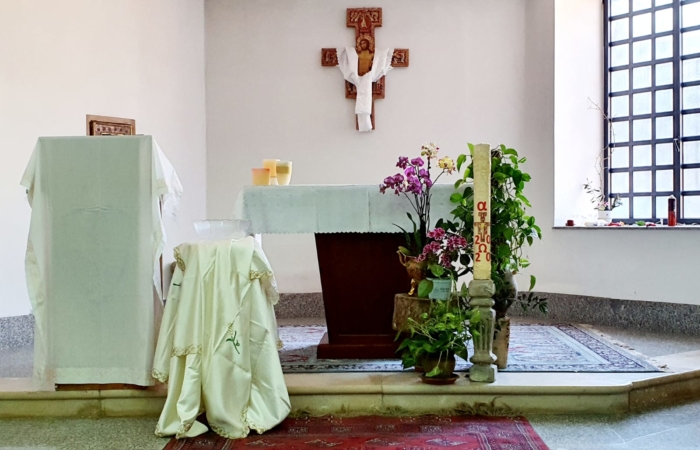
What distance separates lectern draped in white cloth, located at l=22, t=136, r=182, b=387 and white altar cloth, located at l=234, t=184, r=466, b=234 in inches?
31.9

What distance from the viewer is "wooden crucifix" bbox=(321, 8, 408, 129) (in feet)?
21.6

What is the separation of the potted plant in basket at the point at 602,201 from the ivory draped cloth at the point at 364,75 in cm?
205

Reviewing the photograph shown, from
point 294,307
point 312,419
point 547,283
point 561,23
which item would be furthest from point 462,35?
point 312,419

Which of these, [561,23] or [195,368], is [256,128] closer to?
[561,23]

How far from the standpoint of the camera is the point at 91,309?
3521 millimetres

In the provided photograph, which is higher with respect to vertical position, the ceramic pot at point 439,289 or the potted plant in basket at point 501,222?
the potted plant in basket at point 501,222

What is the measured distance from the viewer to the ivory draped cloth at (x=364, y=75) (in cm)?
650

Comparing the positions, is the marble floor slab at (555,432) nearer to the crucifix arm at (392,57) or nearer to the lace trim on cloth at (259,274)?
the lace trim on cloth at (259,274)

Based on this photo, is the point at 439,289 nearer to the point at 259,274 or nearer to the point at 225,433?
the point at 259,274

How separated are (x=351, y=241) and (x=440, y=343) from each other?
3.23 ft

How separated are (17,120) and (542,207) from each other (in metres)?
4.30

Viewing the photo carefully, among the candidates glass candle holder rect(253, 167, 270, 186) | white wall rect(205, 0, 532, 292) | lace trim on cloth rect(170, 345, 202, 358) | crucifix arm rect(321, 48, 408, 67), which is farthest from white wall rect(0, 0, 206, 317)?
lace trim on cloth rect(170, 345, 202, 358)

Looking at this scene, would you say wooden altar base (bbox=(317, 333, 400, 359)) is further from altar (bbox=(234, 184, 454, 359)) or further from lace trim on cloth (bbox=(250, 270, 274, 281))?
lace trim on cloth (bbox=(250, 270, 274, 281))

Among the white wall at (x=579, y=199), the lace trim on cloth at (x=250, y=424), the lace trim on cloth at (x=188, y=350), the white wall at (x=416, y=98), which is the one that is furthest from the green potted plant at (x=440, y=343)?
the white wall at (x=416, y=98)
